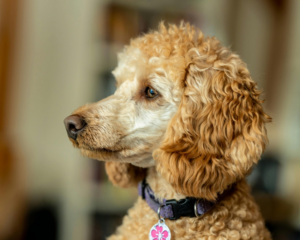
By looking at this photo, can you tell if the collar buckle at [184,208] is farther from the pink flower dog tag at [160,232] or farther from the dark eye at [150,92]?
the dark eye at [150,92]

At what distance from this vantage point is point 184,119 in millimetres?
698

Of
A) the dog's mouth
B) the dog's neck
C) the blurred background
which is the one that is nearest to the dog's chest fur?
the dog's neck

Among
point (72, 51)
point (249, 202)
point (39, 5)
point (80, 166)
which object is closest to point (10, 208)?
point (80, 166)

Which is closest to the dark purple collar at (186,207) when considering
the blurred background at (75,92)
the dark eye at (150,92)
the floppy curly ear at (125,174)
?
the floppy curly ear at (125,174)

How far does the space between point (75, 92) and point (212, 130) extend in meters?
1.21

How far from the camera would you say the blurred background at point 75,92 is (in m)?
1.65

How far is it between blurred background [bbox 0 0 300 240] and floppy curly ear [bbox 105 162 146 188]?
2.82 feet

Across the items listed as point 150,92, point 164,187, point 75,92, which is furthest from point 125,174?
point 75,92

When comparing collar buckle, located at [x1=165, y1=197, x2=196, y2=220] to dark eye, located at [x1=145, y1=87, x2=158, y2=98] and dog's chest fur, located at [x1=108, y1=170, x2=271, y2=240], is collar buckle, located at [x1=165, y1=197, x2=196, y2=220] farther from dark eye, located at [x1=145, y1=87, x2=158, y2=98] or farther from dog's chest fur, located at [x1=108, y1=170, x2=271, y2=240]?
dark eye, located at [x1=145, y1=87, x2=158, y2=98]

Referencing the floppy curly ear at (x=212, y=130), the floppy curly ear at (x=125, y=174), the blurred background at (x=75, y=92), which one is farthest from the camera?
the blurred background at (x=75, y=92)

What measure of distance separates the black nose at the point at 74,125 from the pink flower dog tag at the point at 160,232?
0.29 m

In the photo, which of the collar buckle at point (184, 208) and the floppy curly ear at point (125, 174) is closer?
the collar buckle at point (184, 208)

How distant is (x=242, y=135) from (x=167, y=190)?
25 cm

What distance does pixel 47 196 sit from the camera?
5.98 ft
